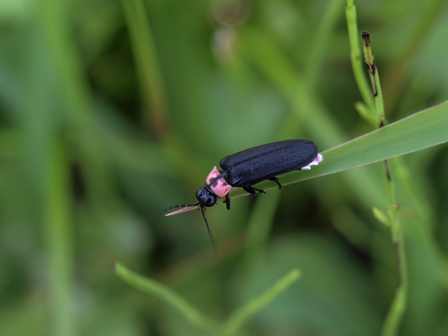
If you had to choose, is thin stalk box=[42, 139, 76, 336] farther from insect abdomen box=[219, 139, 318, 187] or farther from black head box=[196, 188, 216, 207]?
insect abdomen box=[219, 139, 318, 187]

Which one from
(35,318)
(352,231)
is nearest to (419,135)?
(352,231)

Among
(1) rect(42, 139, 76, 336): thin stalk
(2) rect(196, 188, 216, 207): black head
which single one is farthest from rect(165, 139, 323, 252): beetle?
(1) rect(42, 139, 76, 336): thin stalk

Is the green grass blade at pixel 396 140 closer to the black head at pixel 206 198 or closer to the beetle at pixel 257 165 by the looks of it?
the beetle at pixel 257 165

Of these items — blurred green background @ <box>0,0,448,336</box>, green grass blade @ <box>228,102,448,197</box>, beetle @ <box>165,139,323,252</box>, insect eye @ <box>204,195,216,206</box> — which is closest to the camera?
green grass blade @ <box>228,102,448,197</box>

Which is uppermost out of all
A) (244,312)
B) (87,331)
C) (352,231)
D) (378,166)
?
(378,166)

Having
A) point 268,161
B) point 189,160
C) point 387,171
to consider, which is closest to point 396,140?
point 387,171

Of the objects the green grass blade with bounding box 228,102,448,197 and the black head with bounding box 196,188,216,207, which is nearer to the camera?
the green grass blade with bounding box 228,102,448,197

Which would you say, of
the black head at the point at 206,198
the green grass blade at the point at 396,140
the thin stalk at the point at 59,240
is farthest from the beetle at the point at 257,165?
the thin stalk at the point at 59,240

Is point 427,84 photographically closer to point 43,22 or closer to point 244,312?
point 244,312
